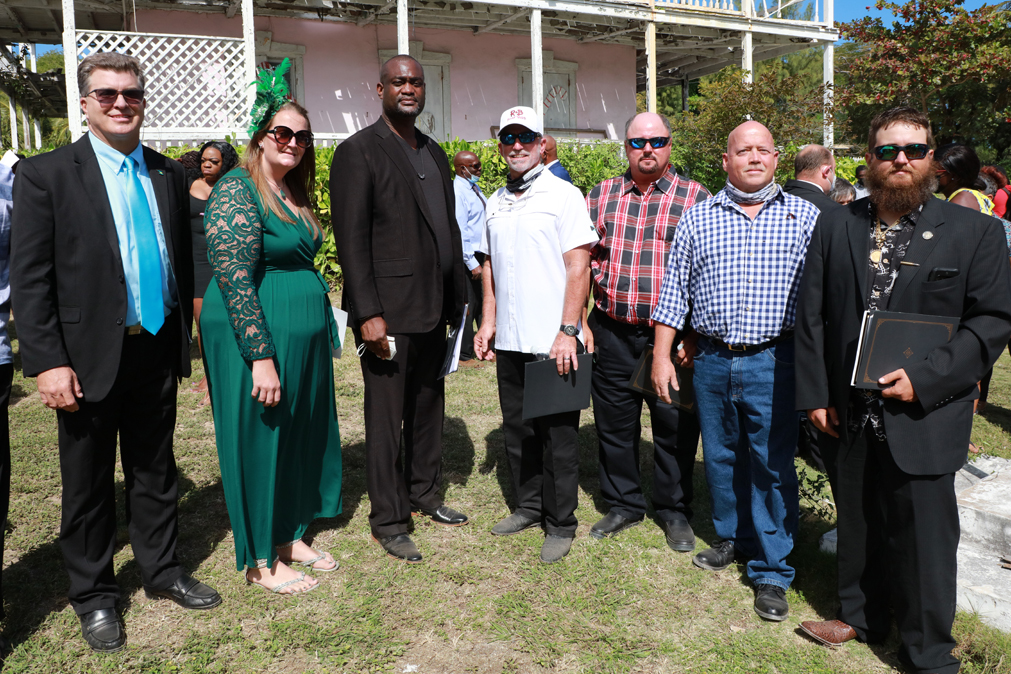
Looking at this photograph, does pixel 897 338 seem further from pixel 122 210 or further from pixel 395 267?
pixel 122 210

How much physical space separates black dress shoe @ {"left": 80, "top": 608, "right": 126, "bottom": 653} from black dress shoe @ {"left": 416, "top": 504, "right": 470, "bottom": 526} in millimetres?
1720

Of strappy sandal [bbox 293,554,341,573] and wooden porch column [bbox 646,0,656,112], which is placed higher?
wooden porch column [bbox 646,0,656,112]

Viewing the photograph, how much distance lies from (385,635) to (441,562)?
68 cm

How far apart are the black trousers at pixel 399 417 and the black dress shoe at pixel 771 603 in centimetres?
186

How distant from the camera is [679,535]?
4059mm

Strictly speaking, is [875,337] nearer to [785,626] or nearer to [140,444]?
[785,626]

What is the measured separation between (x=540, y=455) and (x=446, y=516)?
0.68 metres

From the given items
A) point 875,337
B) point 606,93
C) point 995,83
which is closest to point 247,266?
point 875,337

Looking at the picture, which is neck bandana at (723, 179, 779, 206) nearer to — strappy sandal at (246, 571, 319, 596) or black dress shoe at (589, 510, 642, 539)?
black dress shoe at (589, 510, 642, 539)

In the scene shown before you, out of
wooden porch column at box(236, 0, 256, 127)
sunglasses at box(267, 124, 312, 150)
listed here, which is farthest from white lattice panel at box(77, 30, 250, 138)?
sunglasses at box(267, 124, 312, 150)

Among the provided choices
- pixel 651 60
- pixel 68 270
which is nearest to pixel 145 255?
pixel 68 270

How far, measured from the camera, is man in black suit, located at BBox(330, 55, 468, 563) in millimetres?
3707

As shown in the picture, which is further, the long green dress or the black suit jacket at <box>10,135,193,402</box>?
the long green dress

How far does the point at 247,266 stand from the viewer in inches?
130
